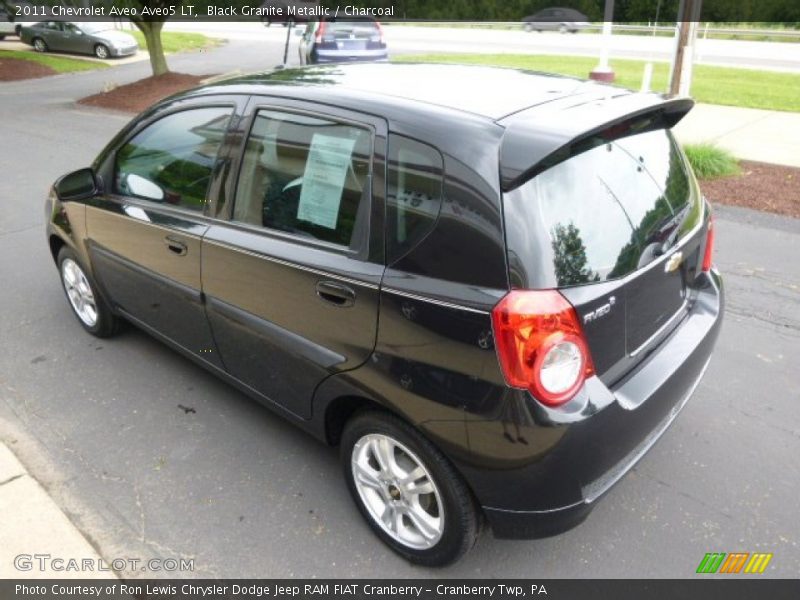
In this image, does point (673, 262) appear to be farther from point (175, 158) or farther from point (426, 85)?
point (175, 158)

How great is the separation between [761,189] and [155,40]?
13515 millimetres

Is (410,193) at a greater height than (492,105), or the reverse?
(492,105)

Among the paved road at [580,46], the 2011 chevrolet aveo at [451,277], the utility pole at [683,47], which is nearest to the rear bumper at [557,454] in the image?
the 2011 chevrolet aveo at [451,277]

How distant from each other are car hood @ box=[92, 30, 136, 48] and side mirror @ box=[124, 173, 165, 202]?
23297 mm

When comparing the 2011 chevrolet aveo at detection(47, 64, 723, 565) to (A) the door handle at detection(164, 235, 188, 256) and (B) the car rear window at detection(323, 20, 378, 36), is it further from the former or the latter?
(B) the car rear window at detection(323, 20, 378, 36)

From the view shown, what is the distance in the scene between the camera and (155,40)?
15070 mm

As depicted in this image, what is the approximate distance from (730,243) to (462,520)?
4365mm

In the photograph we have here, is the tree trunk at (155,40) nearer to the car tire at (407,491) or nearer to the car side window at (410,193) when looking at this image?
the car side window at (410,193)

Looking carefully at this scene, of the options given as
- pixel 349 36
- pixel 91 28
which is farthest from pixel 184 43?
pixel 349 36

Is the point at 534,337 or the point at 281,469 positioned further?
the point at 281,469

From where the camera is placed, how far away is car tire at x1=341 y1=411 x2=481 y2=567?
7.34ft

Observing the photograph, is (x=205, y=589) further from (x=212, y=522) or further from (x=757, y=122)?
(x=757, y=122)

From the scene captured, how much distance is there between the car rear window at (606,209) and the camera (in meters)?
2.05

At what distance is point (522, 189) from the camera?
2041 mm
